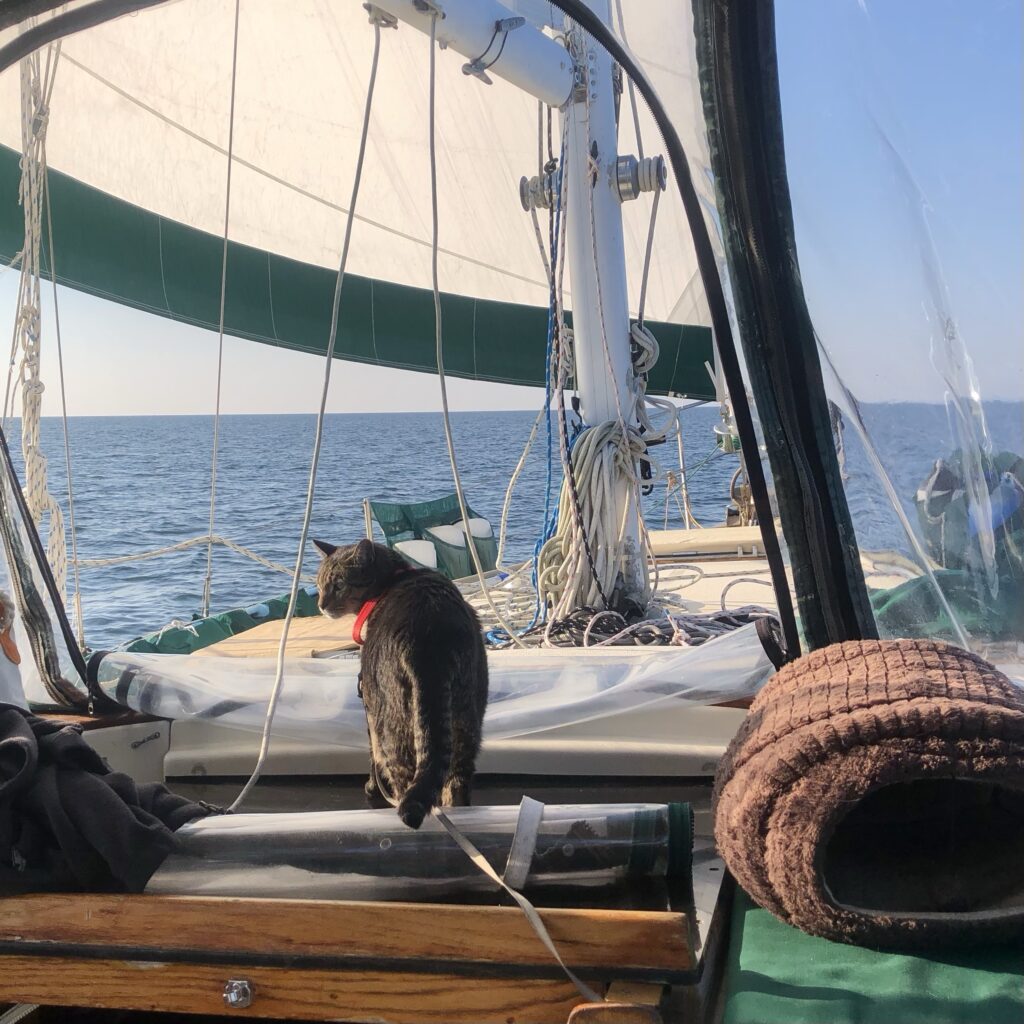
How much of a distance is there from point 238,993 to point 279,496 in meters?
14.4

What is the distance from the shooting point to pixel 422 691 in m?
1.42

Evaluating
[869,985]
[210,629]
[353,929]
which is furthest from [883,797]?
[210,629]

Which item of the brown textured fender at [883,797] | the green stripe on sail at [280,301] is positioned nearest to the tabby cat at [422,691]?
the brown textured fender at [883,797]

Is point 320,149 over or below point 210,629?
over

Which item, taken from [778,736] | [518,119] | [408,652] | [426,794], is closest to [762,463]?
[778,736]

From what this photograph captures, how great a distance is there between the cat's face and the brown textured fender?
0.71 metres

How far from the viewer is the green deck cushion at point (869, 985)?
1078mm

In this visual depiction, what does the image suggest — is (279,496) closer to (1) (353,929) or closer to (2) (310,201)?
(2) (310,201)

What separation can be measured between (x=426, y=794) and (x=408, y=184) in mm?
4960

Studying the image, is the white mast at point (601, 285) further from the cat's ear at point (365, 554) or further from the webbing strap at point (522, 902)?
the webbing strap at point (522, 902)

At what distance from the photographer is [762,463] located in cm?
170

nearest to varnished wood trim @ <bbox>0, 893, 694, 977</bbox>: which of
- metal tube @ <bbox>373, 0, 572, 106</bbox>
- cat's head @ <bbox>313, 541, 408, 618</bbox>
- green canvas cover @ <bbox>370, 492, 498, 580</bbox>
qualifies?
cat's head @ <bbox>313, 541, 408, 618</bbox>

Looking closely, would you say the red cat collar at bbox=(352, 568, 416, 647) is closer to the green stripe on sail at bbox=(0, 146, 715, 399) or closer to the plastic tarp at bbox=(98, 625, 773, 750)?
the plastic tarp at bbox=(98, 625, 773, 750)

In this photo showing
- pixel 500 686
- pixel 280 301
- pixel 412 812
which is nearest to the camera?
pixel 412 812
